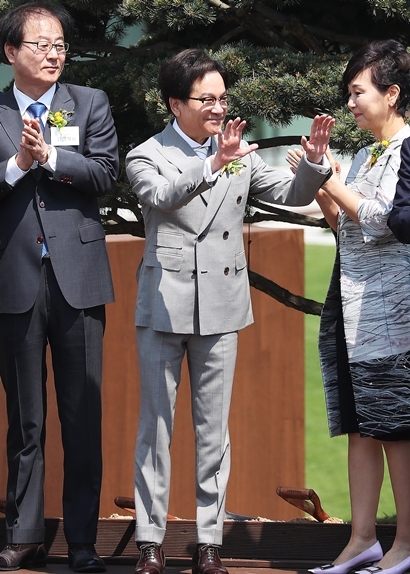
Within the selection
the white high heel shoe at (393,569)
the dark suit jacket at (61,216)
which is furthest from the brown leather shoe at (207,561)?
the dark suit jacket at (61,216)

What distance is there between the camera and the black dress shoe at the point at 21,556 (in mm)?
3279

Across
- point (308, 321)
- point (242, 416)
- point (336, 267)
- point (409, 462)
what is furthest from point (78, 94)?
point (308, 321)

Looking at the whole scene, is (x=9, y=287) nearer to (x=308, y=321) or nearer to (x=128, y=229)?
(x=128, y=229)

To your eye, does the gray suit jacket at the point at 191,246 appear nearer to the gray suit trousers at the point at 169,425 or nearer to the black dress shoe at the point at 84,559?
the gray suit trousers at the point at 169,425

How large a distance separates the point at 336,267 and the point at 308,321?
32.7 ft

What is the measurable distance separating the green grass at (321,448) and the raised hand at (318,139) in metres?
4.44

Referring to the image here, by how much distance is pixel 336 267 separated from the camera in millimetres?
3287

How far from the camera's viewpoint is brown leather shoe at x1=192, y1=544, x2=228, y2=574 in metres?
3.15

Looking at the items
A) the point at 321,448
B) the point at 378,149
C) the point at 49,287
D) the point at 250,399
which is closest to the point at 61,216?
the point at 49,287

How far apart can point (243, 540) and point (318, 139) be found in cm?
140

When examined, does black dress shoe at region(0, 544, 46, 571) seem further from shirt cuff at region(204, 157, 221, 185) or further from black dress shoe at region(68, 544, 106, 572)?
shirt cuff at region(204, 157, 221, 185)

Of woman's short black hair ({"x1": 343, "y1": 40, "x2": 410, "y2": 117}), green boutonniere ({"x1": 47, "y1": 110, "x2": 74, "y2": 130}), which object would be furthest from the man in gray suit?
woman's short black hair ({"x1": 343, "y1": 40, "x2": 410, "y2": 117})

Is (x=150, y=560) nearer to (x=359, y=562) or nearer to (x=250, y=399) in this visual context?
(x=359, y=562)

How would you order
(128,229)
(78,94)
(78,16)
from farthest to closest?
(128,229) < (78,16) < (78,94)
